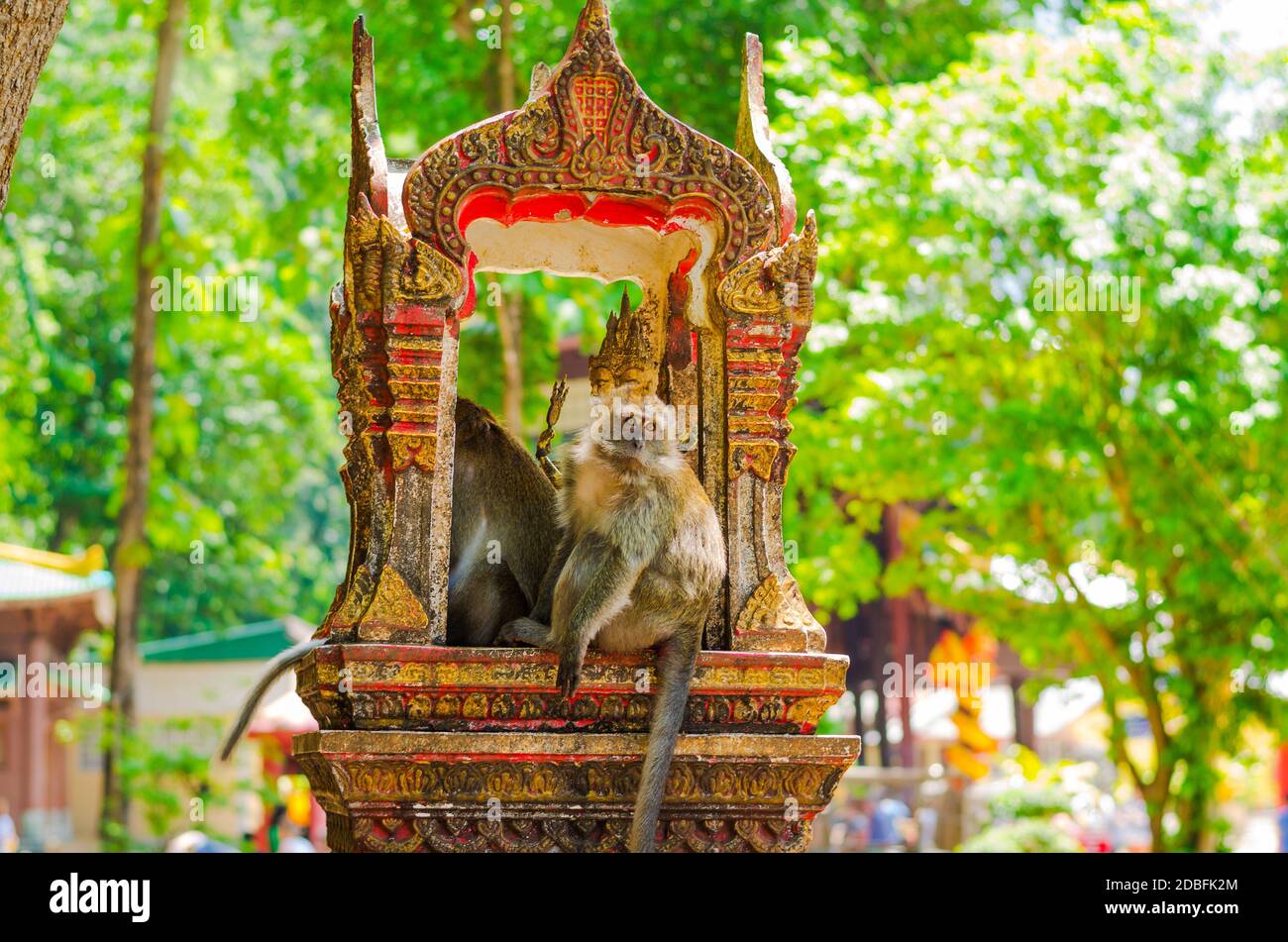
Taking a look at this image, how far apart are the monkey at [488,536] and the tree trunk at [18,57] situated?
5.98 feet

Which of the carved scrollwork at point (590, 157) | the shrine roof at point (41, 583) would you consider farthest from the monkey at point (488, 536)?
the shrine roof at point (41, 583)

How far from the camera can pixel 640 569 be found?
4582 mm

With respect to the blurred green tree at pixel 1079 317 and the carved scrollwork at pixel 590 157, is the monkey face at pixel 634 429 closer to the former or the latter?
the carved scrollwork at pixel 590 157

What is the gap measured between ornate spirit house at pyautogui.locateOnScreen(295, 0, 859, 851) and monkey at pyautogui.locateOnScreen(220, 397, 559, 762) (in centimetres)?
25

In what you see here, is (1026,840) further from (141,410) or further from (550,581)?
(550,581)

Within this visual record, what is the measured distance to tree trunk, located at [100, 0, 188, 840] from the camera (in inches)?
515

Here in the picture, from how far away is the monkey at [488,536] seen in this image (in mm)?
4961

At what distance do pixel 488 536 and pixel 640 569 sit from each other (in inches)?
29.0

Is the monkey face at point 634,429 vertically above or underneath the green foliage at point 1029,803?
above

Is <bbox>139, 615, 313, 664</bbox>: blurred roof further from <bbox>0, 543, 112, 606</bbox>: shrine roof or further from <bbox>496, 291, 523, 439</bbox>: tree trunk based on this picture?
<bbox>496, 291, 523, 439</bbox>: tree trunk

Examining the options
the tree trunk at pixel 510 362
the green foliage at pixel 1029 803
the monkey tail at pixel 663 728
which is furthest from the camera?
the green foliage at pixel 1029 803

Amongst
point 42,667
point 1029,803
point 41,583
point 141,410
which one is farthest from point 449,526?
point 41,583

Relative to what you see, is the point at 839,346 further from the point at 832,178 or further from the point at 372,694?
the point at 372,694

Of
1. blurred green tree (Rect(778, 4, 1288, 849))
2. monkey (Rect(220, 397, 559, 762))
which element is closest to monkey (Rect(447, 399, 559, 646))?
monkey (Rect(220, 397, 559, 762))
